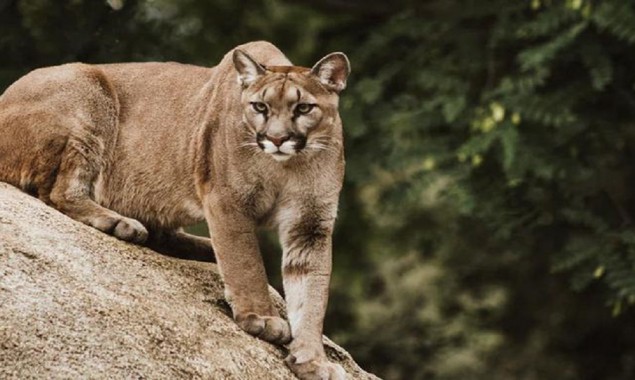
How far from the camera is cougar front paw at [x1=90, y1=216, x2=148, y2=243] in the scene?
25.7ft

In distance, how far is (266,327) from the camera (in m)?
7.47

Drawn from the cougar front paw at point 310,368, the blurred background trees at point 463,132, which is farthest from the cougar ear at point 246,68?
the blurred background trees at point 463,132

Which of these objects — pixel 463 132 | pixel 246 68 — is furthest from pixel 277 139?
pixel 463 132

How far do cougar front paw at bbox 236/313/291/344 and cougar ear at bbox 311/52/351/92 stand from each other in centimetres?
132

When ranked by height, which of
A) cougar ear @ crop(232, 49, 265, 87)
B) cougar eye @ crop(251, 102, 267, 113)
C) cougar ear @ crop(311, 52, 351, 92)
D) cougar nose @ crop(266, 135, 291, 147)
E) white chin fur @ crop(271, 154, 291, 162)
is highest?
cougar ear @ crop(311, 52, 351, 92)

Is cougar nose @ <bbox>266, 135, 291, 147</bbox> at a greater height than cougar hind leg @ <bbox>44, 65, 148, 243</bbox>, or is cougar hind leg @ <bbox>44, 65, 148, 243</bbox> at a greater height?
cougar nose @ <bbox>266, 135, 291, 147</bbox>

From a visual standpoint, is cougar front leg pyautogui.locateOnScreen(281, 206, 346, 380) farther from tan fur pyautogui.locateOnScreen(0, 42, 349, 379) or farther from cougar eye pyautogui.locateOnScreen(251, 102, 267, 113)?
cougar eye pyautogui.locateOnScreen(251, 102, 267, 113)

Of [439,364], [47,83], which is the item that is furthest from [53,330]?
[439,364]

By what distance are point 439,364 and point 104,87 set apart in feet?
25.4

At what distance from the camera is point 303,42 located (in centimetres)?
1383

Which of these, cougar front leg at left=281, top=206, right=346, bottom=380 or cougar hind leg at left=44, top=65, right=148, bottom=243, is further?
Result: cougar hind leg at left=44, top=65, right=148, bottom=243

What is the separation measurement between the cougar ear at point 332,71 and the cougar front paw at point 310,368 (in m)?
1.50

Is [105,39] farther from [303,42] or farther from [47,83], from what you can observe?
[303,42]

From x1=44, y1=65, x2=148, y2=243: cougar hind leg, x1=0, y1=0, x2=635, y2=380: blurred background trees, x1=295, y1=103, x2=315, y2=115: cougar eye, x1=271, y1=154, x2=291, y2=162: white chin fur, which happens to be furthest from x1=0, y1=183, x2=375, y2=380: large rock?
x1=0, y1=0, x2=635, y2=380: blurred background trees
